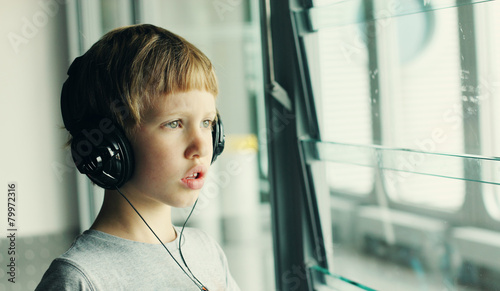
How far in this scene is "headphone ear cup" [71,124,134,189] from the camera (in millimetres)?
885

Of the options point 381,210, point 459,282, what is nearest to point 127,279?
point 459,282

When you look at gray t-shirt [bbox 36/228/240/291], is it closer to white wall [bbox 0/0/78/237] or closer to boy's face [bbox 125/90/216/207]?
boy's face [bbox 125/90/216/207]

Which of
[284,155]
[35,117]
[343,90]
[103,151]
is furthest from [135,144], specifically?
[35,117]

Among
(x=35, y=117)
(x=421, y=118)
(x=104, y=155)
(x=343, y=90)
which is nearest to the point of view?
(x=104, y=155)

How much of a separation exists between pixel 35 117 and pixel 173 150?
1.08m

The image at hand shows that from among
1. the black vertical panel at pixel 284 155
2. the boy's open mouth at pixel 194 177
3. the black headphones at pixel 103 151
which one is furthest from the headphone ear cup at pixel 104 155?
the black vertical panel at pixel 284 155

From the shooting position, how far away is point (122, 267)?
3.10 ft

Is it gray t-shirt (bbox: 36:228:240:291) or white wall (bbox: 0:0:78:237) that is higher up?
white wall (bbox: 0:0:78:237)

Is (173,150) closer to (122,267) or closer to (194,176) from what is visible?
(194,176)

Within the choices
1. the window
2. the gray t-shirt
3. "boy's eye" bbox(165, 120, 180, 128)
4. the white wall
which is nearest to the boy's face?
"boy's eye" bbox(165, 120, 180, 128)

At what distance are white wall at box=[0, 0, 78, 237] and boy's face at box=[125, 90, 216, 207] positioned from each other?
0.92 meters

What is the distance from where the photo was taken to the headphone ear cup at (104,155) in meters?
0.89

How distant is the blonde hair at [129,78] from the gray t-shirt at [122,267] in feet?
0.80

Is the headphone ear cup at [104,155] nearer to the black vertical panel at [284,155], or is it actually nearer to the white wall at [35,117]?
the black vertical panel at [284,155]
